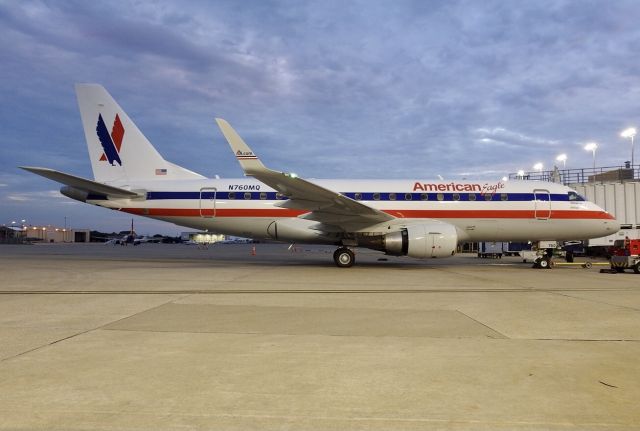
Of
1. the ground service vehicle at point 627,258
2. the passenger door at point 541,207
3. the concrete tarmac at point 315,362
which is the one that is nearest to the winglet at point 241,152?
the concrete tarmac at point 315,362

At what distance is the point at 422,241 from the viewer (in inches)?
580

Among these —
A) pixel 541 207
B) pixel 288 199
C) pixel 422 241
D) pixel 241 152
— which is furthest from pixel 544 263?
pixel 241 152

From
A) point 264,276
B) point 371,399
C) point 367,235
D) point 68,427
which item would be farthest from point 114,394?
point 367,235

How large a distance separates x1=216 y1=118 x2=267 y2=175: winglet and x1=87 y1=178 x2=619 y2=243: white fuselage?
364 cm

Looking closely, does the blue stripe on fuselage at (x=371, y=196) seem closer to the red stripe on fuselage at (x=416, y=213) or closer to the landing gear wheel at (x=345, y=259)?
the red stripe on fuselage at (x=416, y=213)

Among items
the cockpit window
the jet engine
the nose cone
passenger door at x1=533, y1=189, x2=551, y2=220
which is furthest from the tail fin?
the nose cone

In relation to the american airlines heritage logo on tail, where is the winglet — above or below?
below

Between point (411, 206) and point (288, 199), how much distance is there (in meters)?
4.73

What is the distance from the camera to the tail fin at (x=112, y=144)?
1762cm

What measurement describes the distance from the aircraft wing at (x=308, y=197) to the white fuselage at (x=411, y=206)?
130 centimetres

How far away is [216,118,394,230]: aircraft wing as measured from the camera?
13.4 metres

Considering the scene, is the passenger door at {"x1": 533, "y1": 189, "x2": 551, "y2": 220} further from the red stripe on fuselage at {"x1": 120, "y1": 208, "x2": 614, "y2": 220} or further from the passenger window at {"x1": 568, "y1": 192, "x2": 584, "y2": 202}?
the passenger window at {"x1": 568, "y1": 192, "x2": 584, "y2": 202}

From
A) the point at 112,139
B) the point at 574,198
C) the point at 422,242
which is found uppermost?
the point at 112,139

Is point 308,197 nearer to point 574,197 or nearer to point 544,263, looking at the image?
point 544,263
